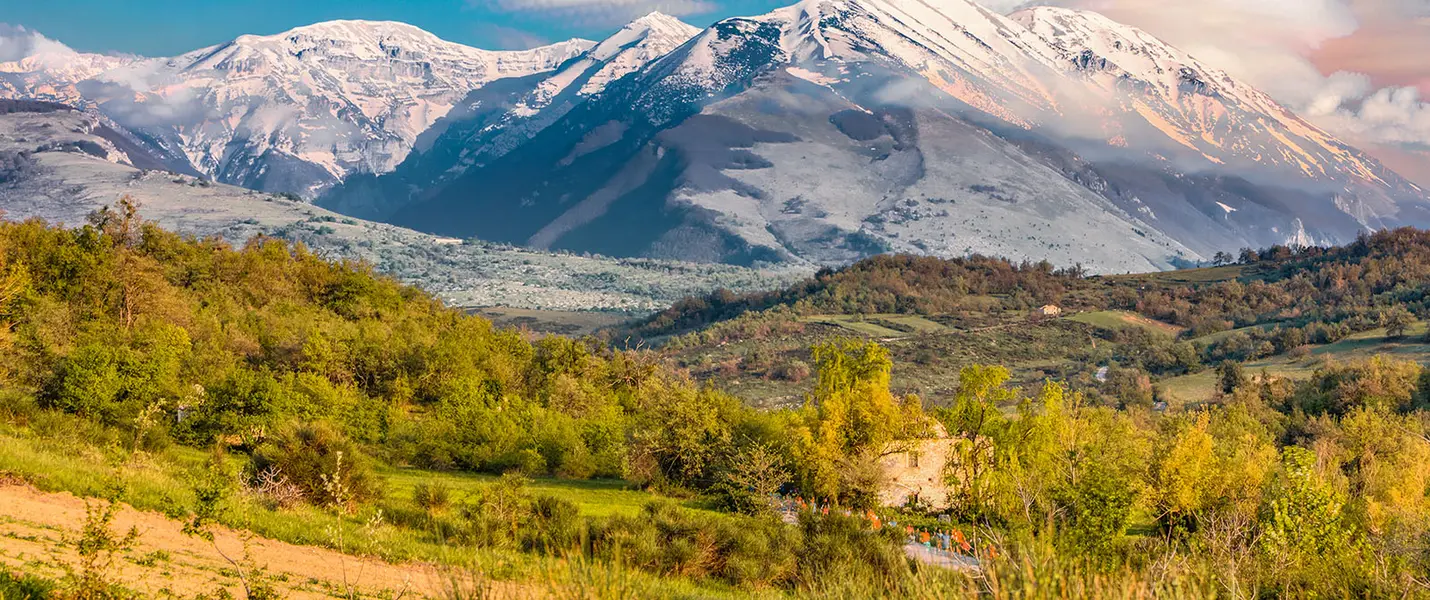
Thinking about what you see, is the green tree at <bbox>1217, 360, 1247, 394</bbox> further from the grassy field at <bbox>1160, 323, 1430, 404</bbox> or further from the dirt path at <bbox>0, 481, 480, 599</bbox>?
the dirt path at <bbox>0, 481, 480, 599</bbox>

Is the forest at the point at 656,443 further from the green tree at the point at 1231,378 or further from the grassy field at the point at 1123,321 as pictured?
the grassy field at the point at 1123,321

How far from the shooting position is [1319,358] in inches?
3253

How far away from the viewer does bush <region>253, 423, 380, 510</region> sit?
23.9 meters

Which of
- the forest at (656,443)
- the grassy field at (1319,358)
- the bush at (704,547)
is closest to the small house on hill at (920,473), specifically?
the forest at (656,443)

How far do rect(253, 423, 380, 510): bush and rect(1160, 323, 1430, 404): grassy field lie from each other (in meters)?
61.8

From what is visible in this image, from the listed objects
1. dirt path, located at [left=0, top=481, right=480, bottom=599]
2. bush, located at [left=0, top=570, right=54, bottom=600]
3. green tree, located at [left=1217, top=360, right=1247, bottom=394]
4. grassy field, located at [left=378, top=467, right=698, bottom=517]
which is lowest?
green tree, located at [left=1217, top=360, right=1247, bottom=394]

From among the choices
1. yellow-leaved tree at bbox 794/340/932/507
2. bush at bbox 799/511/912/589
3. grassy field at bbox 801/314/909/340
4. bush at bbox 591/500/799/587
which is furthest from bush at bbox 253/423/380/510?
grassy field at bbox 801/314/909/340

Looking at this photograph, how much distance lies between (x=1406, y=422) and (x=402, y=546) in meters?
46.2

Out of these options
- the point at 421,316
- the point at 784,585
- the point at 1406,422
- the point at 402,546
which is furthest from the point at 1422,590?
the point at 421,316

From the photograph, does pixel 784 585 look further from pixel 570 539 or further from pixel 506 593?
pixel 506 593

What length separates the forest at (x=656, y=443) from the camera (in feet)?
60.3

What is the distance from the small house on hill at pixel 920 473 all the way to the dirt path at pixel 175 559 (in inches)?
856

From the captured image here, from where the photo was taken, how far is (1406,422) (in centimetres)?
4662

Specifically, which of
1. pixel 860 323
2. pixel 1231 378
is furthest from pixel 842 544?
pixel 860 323
